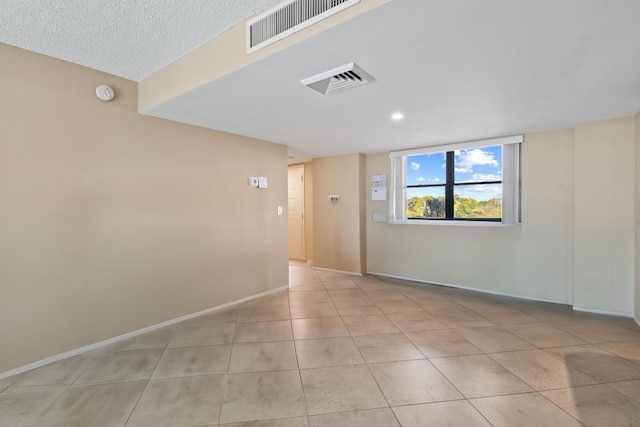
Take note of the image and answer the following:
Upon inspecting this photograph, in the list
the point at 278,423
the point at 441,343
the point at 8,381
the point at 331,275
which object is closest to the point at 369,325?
the point at 441,343

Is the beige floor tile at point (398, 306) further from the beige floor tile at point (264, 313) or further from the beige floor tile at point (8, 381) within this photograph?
A: the beige floor tile at point (8, 381)

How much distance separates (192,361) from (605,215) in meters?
4.51

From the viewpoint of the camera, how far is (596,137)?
122 inches

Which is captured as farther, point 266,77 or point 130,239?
point 130,239

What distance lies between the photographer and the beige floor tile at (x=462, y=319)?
9.53ft

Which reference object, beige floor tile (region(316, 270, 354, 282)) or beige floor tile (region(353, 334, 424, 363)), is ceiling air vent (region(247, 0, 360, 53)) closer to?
beige floor tile (region(353, 334, 424, 363))

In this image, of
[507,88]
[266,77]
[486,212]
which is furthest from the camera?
[486,212]

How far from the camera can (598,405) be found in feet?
5.62

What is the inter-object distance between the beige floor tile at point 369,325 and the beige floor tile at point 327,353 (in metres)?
0.22

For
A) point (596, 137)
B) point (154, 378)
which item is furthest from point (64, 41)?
point (596, 137)

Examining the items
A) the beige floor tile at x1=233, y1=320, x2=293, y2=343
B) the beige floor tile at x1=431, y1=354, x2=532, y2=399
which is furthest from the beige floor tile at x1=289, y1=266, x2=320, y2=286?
the beige floor tile at x1=431, y1=354, x2=532, y2=399

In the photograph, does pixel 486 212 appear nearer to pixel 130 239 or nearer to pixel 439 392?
pixel 439 392

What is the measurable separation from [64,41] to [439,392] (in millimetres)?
3632

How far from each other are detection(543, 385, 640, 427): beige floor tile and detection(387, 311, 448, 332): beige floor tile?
1100 mm
